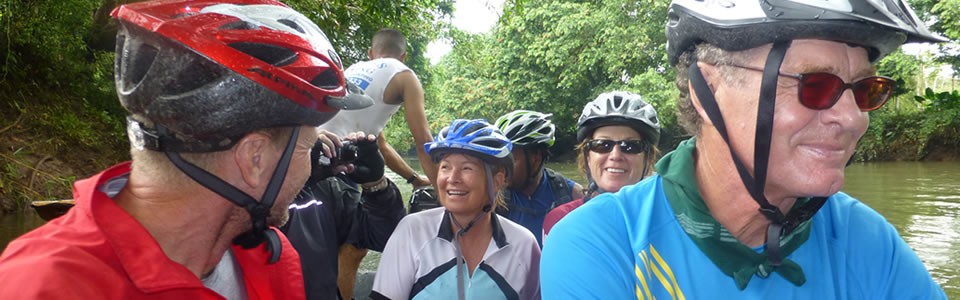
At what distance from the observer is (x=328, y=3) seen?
33.2 feet

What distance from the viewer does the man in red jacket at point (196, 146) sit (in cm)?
170

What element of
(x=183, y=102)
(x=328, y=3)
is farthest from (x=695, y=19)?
(x=328, y=3)

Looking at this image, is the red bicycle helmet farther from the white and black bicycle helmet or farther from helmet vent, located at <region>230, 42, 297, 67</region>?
the white and black bicycle helmet

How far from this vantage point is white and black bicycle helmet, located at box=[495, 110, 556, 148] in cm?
486

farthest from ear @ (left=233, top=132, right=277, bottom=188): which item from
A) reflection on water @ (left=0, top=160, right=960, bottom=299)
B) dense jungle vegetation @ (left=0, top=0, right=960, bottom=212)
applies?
reflection on water @ (left=0, top=160, right=960, bottom=299)

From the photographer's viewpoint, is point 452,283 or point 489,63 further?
point 489,63

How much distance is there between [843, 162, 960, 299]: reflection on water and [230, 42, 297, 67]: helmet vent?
8367 millimetres

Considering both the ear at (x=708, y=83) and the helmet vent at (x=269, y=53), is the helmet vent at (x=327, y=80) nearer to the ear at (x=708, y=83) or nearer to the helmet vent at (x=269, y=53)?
the helmet vent at (x=269, y=53)

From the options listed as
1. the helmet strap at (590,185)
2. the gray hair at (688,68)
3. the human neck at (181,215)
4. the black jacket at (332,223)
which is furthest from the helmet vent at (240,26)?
the helmet strap at (590,185)

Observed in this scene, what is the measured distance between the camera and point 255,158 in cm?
195

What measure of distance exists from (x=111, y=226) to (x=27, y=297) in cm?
29

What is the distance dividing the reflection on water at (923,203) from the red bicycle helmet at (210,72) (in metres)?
8.36

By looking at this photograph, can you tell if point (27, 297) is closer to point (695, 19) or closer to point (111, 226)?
point (111, 226)

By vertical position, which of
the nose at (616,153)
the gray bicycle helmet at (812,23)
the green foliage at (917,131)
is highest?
the gray bicycle helmet at (812,23)
